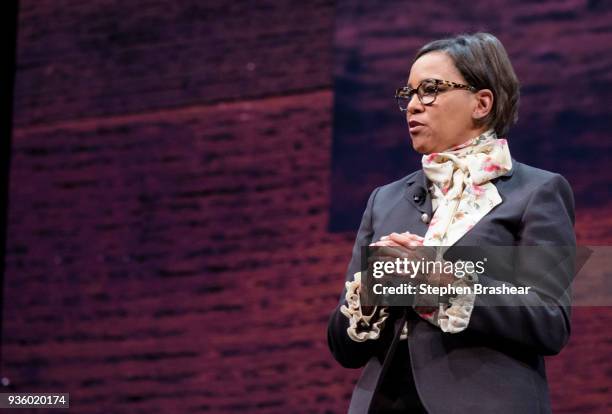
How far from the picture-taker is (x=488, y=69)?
1710mm

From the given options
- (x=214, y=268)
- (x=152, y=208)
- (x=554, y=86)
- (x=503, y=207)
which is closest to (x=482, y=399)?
(x=503, y=207)

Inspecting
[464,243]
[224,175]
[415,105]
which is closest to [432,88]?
[415,105]

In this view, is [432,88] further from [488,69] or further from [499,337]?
[499,337]

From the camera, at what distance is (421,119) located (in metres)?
1.70

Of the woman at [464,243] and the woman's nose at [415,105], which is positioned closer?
the woman at [464,243]

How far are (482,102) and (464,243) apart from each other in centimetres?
28

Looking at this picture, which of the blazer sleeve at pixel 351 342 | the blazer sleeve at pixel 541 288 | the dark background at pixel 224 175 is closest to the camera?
the blazer sleeve at pixel 541 288

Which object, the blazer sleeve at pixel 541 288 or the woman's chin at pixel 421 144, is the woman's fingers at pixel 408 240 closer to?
the blazer sleeve at pixel 541 288

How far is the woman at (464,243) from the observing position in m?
1.50

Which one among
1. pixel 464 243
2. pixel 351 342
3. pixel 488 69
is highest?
pixel 488 69

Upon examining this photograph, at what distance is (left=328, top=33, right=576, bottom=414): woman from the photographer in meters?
1.50

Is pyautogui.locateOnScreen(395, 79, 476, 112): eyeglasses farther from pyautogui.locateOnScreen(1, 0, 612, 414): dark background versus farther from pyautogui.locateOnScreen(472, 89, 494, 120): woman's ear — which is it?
pyautogui.locateOnScreen(1, 0, 612, 414): dark background

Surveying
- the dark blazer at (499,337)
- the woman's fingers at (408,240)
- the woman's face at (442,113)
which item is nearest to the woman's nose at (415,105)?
the woman's face at (442,113)

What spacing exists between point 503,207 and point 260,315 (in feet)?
4.90
